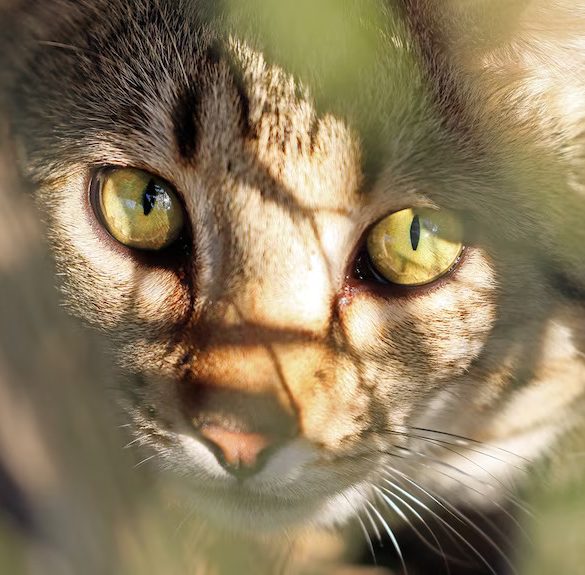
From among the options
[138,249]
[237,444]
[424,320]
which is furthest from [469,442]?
[138,249]

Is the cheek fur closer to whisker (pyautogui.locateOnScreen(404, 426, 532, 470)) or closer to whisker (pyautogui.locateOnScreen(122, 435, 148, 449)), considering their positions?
whisker (pyautogui.locateOnScreen(404, 426, 532, 470))

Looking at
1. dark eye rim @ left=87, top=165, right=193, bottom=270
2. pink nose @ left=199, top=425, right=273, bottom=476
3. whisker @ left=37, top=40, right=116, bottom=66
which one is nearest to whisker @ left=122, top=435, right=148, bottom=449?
pink nose @ left=199, top=425, right=273, bottom=476

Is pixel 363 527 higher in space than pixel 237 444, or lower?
lower

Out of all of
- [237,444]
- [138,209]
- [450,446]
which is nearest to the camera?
[237,444]

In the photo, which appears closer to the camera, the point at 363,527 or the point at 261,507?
the point at 261,507

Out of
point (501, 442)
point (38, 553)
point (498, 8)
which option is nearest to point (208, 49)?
point (498, 8)

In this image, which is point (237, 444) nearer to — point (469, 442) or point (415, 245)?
point (415, 245)
